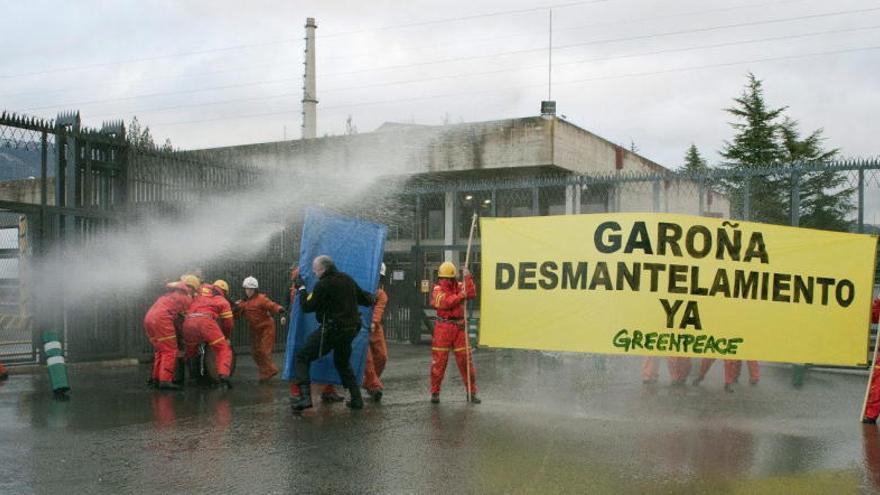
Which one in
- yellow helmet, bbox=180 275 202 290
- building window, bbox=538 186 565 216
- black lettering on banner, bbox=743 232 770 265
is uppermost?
building window, bbox=538 186 565 216

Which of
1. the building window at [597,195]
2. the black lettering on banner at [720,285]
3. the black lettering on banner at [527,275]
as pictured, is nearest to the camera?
the black lettering on banner at [720,285]

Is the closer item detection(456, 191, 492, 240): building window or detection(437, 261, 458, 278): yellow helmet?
detection(437, 261, 458, 278): yellow helmet

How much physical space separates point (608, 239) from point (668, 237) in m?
0.63

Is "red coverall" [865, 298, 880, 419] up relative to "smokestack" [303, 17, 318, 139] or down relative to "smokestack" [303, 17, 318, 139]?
down

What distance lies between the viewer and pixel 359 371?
9.56 m

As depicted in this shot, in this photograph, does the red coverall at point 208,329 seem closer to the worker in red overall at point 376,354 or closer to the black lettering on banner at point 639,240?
the worker in red overall at point 376,354

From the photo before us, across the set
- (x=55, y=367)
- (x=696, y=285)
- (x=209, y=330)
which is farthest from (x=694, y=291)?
(x=55, y=367)

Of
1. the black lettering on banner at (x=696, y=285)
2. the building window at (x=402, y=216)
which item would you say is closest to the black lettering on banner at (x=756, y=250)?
the black lettering on banner at (x=696, y=285)

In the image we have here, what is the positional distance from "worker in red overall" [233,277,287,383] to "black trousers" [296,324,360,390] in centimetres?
313

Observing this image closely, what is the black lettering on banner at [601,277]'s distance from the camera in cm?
895

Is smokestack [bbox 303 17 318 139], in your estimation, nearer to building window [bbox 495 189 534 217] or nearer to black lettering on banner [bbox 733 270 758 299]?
building window [bbox 495 189 534 217]

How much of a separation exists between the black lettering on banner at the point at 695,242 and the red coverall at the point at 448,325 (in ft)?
7.80

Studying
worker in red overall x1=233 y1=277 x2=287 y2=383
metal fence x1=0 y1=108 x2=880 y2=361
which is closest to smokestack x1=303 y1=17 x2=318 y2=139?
metal fence x1=0 y1=108 x2=880 y2=361

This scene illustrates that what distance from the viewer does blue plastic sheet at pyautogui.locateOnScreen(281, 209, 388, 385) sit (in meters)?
9.39
